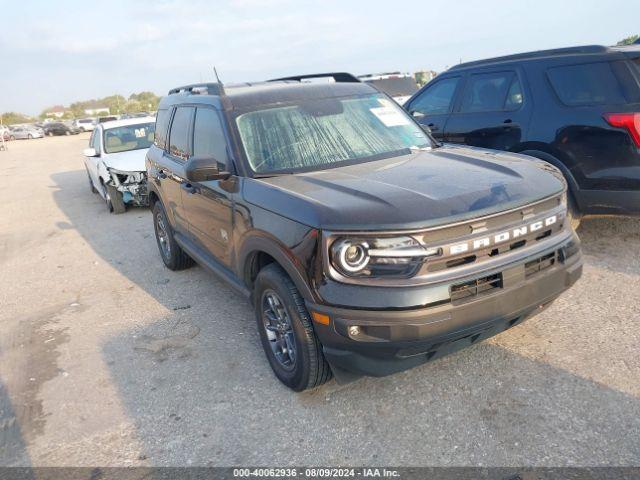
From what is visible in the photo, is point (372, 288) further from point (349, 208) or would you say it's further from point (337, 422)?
point (337, 422)

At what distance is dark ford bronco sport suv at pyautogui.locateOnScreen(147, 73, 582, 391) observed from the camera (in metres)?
2.63

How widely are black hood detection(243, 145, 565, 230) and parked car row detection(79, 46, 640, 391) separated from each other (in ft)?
0.04

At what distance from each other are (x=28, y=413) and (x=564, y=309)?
152 inches

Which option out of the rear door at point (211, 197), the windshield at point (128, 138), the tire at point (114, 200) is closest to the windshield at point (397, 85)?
the windshield at point (128, 138)

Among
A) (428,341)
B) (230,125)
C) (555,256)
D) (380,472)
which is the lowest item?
(380,472)

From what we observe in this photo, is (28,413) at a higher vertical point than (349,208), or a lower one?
lower

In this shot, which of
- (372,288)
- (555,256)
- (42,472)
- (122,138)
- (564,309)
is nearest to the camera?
(372,288)

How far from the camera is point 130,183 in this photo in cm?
941

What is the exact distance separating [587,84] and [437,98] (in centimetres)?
208

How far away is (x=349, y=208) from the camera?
2.74 metres

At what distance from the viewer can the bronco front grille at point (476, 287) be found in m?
2.65

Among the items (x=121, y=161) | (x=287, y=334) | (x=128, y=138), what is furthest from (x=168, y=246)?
(x=128, y=138)

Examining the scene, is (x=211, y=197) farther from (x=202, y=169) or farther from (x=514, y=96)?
(x=514, y=96)

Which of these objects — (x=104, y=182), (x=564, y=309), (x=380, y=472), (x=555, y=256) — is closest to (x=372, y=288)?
(x=380, y=472)
